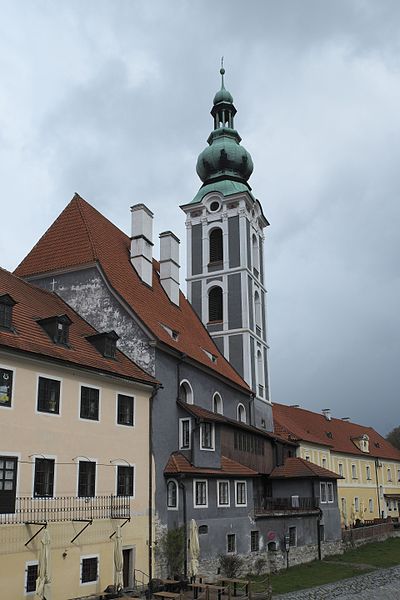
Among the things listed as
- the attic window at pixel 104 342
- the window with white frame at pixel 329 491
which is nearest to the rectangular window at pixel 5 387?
the attic window at pixel 104 342

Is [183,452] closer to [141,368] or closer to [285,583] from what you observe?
[141,368]

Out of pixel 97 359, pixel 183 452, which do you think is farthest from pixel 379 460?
pixel 97 359

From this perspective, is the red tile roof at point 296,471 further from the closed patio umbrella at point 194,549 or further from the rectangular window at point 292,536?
the closed patio umbrella at point 194,549

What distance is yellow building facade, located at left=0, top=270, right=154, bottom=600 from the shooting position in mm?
18688

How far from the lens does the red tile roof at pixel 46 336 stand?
66.4 ft

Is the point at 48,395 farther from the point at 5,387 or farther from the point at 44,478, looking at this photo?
the point at 44,478

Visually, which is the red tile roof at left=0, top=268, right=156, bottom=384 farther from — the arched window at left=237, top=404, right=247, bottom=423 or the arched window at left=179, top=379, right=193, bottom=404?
the arched window at left=237, top=404, right=247, bottom=423

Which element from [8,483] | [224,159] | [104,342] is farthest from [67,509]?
[224,159]

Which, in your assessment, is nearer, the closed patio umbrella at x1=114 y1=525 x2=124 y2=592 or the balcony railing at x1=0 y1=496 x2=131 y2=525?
the balcony railing at x1=0 y1=496 x2=131 y2=525

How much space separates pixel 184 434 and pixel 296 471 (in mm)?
12197

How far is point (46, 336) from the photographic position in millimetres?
21844

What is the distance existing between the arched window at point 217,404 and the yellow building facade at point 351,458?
1427 centimetres

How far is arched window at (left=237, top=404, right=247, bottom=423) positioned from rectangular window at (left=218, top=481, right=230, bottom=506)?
27.6 ft

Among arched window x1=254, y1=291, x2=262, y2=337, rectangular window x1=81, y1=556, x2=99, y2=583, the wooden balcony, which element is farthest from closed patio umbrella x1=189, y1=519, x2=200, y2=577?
arched window x1=254, y1=291, x2=262, y2=337
